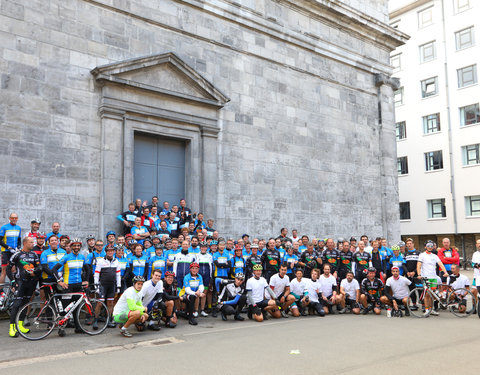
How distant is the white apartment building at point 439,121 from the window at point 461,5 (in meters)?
0.07

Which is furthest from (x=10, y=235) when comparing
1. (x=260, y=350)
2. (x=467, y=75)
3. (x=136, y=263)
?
(x=467, y=75)

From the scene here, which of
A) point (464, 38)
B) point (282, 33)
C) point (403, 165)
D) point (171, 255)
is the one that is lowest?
point (171, 255)

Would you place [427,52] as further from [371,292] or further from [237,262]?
[237,262]

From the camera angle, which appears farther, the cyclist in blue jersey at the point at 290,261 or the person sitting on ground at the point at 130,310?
the cyclist in blue jersey at the point at 290,261

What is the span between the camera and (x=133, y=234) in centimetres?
1191

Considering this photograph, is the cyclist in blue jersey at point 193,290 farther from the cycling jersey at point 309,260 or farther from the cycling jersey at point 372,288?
the cycling jersey at point 372,288

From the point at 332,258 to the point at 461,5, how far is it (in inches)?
1126

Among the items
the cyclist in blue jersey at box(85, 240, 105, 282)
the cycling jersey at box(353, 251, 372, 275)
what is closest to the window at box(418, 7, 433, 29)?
the cycling jersey at box(353, 251, 372, 275)

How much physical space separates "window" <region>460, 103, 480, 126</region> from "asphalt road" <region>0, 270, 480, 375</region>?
25905 mm

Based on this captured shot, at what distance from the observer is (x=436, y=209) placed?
34188mm

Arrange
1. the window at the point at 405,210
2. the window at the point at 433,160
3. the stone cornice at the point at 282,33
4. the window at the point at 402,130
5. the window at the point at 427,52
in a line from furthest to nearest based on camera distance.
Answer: the window at the point at 402,130 → the window at the point at 405,210 → the window at the point at 427,52 → the window at the point at 433,160 → the stone cornice at the point at 282,33

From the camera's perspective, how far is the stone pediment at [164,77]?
1270cm

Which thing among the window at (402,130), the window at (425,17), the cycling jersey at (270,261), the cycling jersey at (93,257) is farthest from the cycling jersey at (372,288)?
the window at (425,17)

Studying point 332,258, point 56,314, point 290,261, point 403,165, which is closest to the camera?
point 56,314
